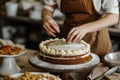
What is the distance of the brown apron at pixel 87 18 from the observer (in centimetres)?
172

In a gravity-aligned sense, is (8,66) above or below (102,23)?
below

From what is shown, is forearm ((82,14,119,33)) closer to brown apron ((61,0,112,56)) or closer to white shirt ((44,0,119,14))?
white shirt ((44,0,119,14))

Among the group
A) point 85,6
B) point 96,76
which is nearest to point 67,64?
point 96,76

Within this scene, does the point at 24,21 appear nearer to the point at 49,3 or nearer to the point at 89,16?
the point at 49,3

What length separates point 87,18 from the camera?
1757 mm

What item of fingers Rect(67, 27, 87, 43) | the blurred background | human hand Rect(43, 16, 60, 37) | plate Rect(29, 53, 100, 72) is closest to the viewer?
plate Rect(29, 53, 100, 72)

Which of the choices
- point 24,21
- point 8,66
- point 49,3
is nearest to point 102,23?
point 49,3

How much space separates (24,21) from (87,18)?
1.76 m

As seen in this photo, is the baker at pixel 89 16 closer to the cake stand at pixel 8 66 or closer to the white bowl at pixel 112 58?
the white bowl at pixel 112 58

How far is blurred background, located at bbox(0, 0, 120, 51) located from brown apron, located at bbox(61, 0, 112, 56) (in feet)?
4.34

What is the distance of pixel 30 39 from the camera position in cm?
373

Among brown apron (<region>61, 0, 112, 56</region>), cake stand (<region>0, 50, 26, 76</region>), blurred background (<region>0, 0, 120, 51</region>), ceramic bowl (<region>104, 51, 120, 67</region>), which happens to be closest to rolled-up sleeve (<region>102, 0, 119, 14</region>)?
brown apron (<region>61, 0, 112, 56</region>)

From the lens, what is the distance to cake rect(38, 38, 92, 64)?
1.39m

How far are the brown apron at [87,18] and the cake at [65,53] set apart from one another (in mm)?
290
